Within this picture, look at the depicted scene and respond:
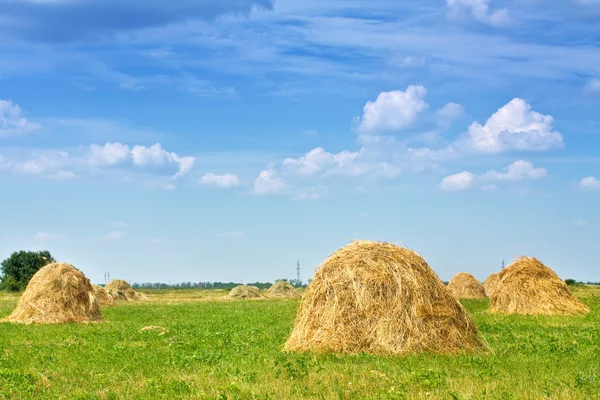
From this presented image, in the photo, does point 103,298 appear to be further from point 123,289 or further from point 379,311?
point 379,311

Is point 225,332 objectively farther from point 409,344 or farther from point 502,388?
point 502,388

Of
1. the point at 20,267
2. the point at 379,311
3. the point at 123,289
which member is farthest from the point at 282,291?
the point at 379,311

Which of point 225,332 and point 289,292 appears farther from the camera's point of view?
point 289,292

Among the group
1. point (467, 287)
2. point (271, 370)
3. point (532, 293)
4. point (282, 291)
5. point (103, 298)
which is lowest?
point (271, 370)

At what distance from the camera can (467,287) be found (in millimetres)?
60469

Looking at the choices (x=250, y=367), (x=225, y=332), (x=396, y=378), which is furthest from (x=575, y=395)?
(x=225, y=332)

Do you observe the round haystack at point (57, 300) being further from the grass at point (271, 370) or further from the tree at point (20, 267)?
the tree at point (20, 267)

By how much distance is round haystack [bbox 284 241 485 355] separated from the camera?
59.4 ft

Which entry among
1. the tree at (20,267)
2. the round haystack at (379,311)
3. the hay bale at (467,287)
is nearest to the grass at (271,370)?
the round haystack at (379,311)

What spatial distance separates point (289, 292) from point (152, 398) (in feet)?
215

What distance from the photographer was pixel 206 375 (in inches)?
591

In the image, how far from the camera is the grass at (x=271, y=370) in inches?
513

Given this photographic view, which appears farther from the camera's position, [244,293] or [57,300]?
[244,293]

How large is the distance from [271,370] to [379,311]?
13.7 feet
